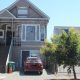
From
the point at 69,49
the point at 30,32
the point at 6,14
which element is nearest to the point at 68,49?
the point at 69,49

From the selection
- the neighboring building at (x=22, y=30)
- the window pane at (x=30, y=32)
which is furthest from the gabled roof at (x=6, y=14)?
the window pane at (x=30, y=32)

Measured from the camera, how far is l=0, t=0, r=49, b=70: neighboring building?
4188cm

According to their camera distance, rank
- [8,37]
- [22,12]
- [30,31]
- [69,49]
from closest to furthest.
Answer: [69,49] < [30,31] < [8,37] < [22,12]

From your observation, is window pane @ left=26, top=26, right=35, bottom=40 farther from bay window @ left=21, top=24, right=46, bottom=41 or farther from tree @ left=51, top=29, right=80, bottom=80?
tree @ left=51, top=29, right=80, bottom=80

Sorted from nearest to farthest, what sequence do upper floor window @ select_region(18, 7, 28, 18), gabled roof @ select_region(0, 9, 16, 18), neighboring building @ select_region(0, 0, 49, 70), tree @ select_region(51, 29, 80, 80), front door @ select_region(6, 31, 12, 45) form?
1. tree @ select_region(51, 29, 80, 80)
2. neighboring building @ select_region(0, 0, 49, 70)
3. gabled roof @ select_region(0, 9, 16, 18)
4. front door @ select_region(6, 31, 12, 45)
5. upper floor window @ select_region(18, 7, 28, 18)

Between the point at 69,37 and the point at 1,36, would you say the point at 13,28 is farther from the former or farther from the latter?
the point at 69,37

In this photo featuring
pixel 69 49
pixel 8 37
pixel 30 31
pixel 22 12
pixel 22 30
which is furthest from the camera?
pixel 22 12

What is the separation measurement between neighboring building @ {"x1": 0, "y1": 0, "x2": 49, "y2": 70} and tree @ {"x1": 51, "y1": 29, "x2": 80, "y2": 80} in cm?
1536

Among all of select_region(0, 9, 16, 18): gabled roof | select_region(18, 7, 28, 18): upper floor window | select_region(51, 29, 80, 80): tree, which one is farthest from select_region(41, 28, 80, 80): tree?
select_region(18, 7, 28, 18): upper floor window

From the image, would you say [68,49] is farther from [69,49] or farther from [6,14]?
[6,14]

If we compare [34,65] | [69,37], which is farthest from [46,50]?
[69,37]

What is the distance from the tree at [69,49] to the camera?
2561 centimetres

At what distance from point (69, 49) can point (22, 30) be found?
59.1ft

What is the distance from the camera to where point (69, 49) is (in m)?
25.8
